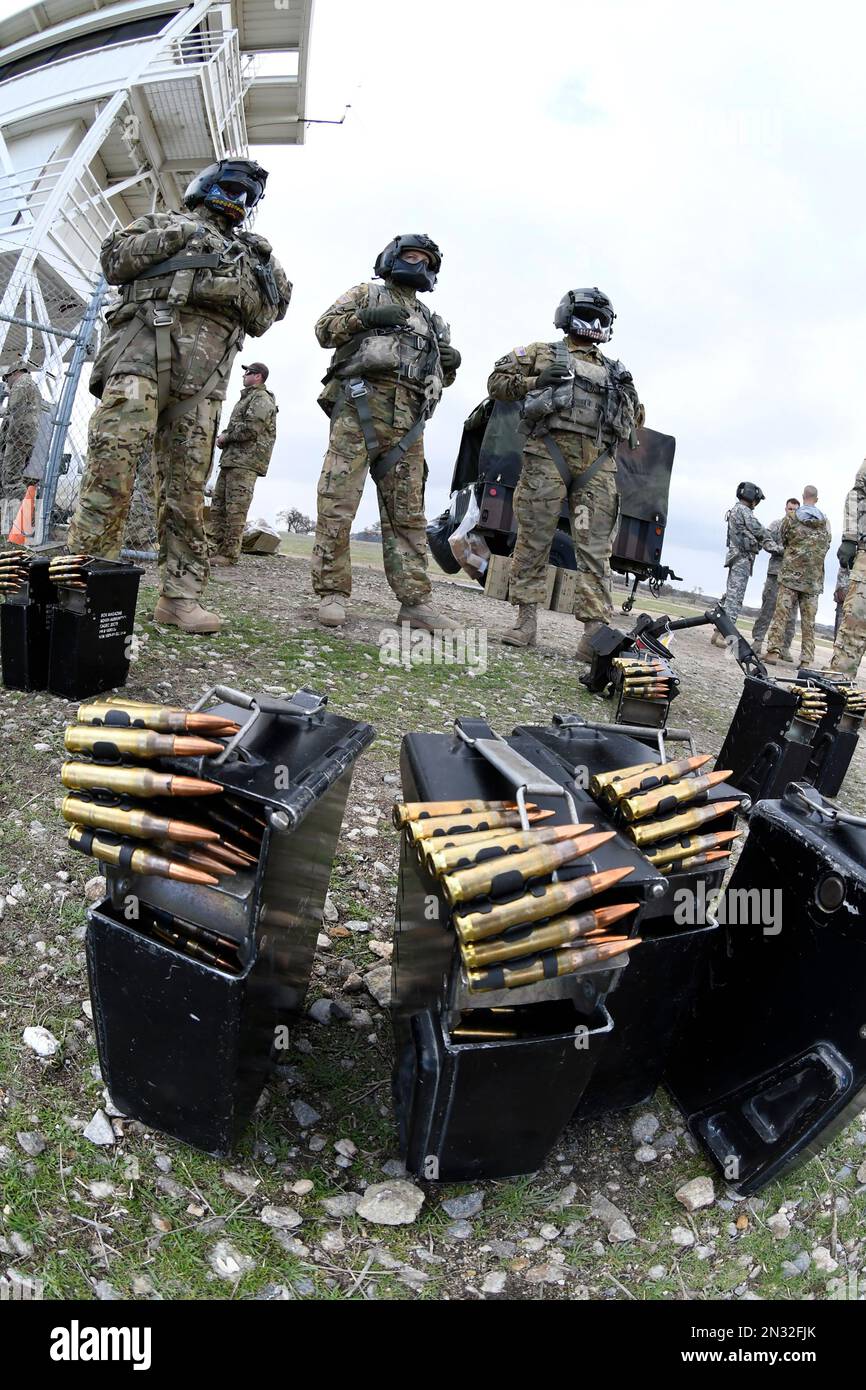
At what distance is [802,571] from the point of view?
485 inches

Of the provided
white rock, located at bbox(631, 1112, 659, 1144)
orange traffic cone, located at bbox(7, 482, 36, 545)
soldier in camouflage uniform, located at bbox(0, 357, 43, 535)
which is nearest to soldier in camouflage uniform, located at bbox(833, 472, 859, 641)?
white rock, located at bbox(631, 1112, 659, 1144)

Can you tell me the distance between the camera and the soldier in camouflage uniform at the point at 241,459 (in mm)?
10273

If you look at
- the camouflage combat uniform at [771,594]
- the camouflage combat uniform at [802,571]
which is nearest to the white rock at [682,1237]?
the camouflage combat uniform at [802,571]

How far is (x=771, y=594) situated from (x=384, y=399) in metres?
9.60

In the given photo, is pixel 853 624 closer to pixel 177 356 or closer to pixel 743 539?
pixel 743 539

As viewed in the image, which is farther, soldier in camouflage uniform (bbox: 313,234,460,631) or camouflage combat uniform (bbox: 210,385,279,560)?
camouflage combat uniform (bbox: 210,385,279,560)

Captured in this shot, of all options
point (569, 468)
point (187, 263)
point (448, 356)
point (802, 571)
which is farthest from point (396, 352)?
point (802, 571)

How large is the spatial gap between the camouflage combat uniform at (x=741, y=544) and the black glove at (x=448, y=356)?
7.77m

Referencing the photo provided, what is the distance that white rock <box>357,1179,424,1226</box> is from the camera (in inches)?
75.6

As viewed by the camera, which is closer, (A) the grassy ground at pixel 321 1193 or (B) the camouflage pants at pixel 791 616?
(A) the grassy ground at pixel 321 1193

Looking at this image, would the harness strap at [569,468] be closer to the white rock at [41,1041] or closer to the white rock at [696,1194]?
the white rock at [696,1194]

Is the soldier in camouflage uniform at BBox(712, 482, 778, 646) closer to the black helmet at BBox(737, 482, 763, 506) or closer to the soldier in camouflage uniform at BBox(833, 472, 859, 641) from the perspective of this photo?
the black helmet at BBox(737, 482, 763, 506)

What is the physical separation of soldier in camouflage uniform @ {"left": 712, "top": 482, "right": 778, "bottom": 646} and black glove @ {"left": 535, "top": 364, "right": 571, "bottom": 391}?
7088 mm
